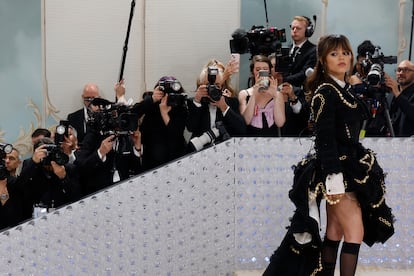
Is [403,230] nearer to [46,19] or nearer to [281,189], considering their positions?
[281,189]

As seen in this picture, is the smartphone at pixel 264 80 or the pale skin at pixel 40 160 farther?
the smartphone at pixel 264 80

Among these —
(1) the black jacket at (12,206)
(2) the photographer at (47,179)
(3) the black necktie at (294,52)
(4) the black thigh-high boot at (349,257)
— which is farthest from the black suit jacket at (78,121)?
(4) the black thigh-high boot at (349,257)

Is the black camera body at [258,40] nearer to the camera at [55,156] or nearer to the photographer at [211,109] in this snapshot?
the photographer at [211,109]

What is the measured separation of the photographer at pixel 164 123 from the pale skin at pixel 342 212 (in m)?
1.50

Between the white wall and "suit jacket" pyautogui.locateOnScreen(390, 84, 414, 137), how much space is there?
1.81 metres

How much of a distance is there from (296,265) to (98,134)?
1842 millimetres

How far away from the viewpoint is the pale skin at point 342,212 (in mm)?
3900

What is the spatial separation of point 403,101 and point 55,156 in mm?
2477

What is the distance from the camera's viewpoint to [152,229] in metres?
4.53

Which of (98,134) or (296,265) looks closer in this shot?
(296,265)

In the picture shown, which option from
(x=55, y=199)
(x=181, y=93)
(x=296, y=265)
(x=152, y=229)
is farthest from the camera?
(x=181, y=93)

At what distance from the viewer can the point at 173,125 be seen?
5.30 meters

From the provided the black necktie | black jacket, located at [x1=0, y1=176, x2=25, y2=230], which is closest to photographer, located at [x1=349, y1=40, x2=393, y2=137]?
the black necktie

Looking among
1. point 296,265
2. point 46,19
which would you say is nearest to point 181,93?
point 296,265
